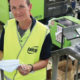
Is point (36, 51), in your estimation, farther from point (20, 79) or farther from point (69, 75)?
point (69, 75)

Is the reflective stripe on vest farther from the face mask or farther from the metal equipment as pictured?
the metal equipment

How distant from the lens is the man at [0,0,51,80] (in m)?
1.01

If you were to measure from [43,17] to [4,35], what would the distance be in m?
1.96

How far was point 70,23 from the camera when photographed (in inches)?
99.4

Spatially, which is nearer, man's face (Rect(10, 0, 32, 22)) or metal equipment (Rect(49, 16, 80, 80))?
man's face (Rect(10, 0, 32, 22))

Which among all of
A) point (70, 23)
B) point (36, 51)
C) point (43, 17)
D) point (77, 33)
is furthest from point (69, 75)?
point (36, 51)

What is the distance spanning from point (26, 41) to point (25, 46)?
0.11ft

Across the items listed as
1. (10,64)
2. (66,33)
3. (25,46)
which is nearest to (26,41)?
(25,46)

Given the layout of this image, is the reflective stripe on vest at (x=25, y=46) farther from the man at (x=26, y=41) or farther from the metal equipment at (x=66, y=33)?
the metal equipment at (x=66, y=33)

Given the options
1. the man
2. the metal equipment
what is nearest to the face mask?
the man

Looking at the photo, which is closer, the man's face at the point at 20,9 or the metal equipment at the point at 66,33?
the man's face at the point at 20,9

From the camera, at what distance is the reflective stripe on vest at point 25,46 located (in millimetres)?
1046

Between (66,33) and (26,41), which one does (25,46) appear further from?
(66,33)

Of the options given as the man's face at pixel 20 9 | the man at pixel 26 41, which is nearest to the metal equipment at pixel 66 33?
the man at pixel 26 41
